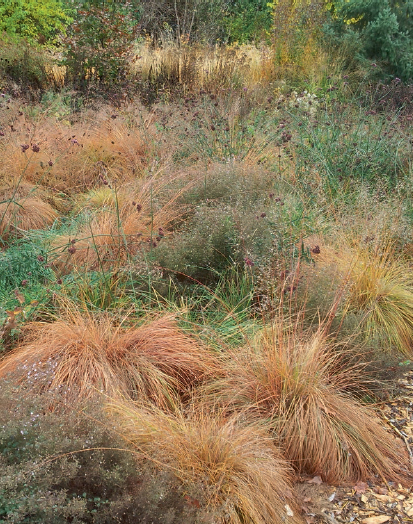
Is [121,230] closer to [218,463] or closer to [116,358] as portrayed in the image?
[116,358]

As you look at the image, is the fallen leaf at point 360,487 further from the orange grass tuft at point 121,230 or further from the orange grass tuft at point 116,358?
the orange grass tuft at point 121,230

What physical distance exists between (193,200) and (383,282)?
1782mm

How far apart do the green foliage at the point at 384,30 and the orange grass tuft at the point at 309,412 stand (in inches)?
336

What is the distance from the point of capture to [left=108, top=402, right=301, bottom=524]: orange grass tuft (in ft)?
7.02

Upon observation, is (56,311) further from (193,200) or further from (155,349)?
(193,200)

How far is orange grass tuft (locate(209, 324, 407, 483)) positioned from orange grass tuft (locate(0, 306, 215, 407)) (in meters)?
0.24

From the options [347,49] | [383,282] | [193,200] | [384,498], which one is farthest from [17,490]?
[347,49]

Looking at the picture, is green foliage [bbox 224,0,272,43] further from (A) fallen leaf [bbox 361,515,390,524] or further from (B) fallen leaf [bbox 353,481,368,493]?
(A) fallen leaf [bbox 361,515,390,524]

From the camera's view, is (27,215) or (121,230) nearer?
(121,230)

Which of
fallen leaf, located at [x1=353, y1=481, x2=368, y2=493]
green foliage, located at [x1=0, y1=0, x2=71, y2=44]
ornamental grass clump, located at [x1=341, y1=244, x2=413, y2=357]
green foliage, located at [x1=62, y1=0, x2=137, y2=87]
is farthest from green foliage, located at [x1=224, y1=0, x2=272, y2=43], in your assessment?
fallen leaf, located at [x1=353, y1=481, x2=368, y2=493]

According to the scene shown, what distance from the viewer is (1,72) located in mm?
8766

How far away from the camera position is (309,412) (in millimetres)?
2736

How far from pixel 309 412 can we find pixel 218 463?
0.67 metres

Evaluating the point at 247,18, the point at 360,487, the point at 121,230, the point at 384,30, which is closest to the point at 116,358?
the point at 360,487
